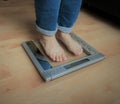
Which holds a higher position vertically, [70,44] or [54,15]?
[54,15]

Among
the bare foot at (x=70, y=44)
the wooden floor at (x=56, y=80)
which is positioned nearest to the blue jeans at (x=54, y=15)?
the bare foot at (x=70, y=44)

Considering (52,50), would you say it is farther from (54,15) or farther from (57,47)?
(54,15)

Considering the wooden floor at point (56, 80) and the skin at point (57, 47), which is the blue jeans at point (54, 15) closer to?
the skin at point (57, 47)

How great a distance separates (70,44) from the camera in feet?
2.84

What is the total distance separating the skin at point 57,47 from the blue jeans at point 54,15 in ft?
0.12

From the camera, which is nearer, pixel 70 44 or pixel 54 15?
pixel 54 15

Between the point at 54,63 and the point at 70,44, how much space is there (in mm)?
147

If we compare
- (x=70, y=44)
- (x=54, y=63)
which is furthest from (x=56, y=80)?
(x=70, y=44)

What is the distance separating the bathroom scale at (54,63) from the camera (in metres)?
0.72

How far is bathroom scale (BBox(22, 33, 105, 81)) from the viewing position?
715 mm

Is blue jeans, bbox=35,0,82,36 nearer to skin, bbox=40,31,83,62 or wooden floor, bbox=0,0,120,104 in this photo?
skin, bbox=40,31,83,62

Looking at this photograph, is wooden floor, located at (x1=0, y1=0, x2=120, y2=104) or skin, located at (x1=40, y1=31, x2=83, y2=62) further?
skin, located at (x1=40, y1=31, x2=83, y2=62)

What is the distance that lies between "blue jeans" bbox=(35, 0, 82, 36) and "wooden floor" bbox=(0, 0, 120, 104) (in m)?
0.18

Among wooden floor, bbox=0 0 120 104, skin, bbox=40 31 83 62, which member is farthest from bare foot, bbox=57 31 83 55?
wooden floor, bbox=0 0 120 104
